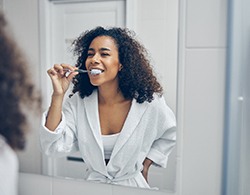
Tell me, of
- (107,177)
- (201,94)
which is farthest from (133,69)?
(107,177)

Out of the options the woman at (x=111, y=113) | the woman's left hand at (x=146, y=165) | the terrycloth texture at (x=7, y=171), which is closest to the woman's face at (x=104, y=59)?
the woman at (x=111, y=113)

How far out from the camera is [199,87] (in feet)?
2.91

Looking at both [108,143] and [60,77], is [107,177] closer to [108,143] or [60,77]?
[108,143]

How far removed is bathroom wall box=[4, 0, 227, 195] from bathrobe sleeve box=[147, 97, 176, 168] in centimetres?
2

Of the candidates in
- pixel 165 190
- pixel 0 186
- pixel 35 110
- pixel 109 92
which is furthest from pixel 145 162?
pixel 0 186

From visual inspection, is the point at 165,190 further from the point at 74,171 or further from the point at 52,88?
the point at 52,88

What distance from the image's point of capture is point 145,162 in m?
0.94

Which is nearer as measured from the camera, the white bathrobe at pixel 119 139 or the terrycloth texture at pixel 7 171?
the terrycloth texture at pixel 7 171

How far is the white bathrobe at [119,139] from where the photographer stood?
93 cm

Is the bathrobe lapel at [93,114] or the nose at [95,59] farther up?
the nose at [95,59]

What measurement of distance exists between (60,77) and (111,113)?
7.7 inches

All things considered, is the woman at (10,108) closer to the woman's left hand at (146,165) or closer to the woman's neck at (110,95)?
the woman's neck at (110,95)

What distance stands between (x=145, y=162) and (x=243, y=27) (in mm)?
427

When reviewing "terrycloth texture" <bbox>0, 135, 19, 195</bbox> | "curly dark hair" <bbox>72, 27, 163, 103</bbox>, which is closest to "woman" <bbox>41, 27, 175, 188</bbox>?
"curly dark hair" <bbox>72, 27, 163, 103</bbox>
